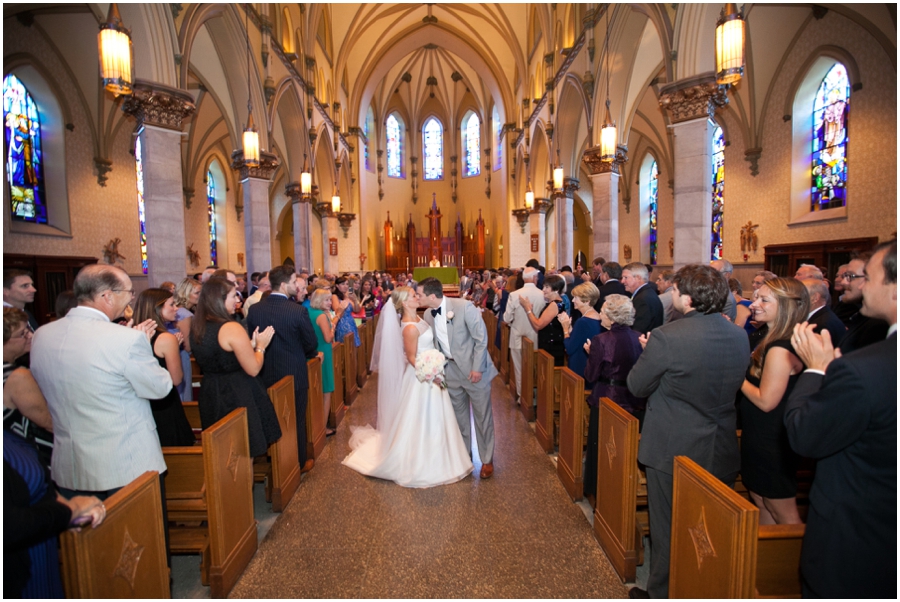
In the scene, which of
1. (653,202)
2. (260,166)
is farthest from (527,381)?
(653,202)

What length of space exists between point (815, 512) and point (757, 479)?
1.02m

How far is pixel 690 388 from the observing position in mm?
2500

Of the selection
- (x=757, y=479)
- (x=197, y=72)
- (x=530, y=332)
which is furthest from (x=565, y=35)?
(x=757, y=479)

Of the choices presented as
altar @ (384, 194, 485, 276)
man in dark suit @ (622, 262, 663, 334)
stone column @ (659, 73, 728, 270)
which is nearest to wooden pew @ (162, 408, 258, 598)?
man in dark suit @ (622, 262, 663, 334)

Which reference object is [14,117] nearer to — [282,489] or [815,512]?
[282,489]

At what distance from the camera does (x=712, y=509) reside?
1998 millimetres

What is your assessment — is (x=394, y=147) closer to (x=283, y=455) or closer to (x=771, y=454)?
(x=283, y=455)

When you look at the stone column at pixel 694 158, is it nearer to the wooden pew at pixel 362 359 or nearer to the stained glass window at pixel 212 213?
the wooden pew at pixel 362 359

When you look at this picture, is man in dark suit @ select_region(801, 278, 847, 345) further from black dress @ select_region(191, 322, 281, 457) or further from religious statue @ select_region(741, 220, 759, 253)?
religious statue @ select_region(741, 220, 759, 253)

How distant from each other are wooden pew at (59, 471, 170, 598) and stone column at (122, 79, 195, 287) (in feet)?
20.9

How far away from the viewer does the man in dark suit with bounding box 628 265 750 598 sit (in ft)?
8.11

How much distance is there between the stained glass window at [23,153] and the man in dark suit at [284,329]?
976 cm

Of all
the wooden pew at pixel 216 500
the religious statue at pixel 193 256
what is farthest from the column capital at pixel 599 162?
the religious statue at pixel 193 256

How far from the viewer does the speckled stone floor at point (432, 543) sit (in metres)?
2.98
